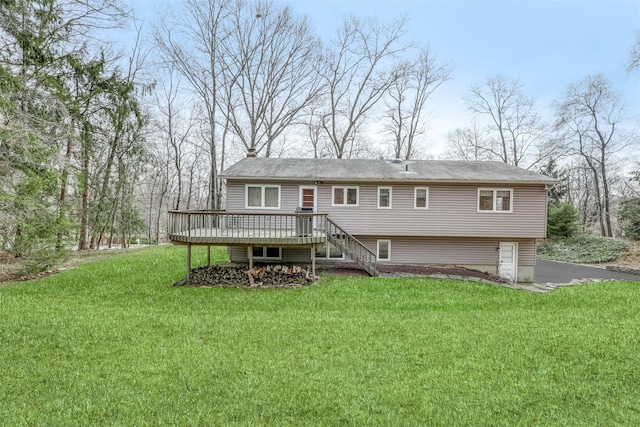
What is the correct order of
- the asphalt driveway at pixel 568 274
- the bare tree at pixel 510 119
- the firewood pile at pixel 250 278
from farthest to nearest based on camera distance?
1. the bare tree at pixel 510 119
2. the asphalt driveway at pixel 568 274
3. the firewood pile at pixel 250 278

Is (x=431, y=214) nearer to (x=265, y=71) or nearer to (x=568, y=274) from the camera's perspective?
(x=568, y=274)

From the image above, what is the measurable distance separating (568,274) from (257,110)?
21.2 m

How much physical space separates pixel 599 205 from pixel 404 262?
2390 cm

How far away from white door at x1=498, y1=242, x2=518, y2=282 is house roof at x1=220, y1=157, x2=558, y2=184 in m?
2.86

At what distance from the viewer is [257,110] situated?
22.7 metres

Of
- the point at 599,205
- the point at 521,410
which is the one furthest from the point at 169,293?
the point at 599,205

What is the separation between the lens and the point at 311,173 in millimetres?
12734

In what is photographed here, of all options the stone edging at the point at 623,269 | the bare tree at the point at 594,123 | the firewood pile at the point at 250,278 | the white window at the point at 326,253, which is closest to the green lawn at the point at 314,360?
the firewood pile at the point at 250,278

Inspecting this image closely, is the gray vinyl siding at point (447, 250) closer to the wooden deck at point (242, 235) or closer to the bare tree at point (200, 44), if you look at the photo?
the wooden deck at point (242, 235)

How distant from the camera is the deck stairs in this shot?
11.4m

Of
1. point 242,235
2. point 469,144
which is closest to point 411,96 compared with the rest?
point 469,144

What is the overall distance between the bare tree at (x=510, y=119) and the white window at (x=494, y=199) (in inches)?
710

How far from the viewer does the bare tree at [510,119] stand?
88.2 ft

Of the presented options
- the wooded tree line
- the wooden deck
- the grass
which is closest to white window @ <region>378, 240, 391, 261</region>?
the wooden deck
